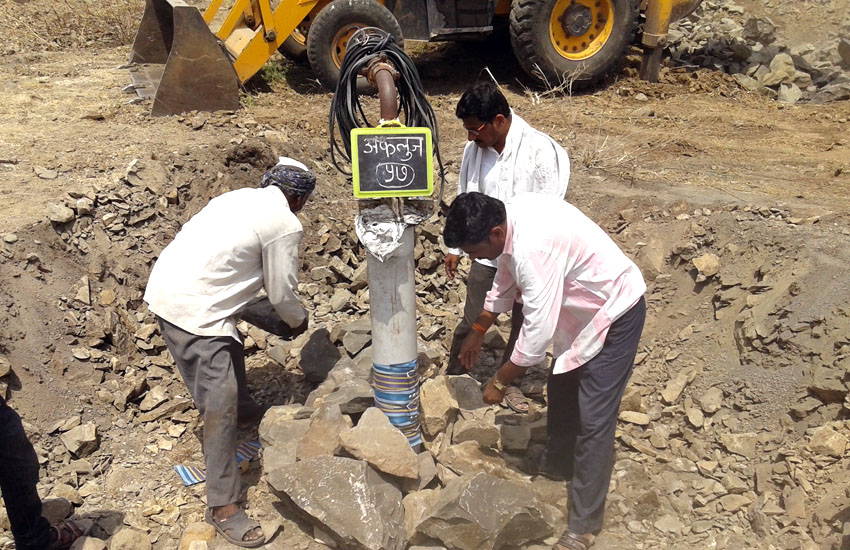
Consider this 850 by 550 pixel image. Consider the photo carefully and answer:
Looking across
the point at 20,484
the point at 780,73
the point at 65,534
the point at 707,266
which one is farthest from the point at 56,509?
the point at 780,73

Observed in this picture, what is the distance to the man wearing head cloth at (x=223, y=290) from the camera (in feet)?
10.9

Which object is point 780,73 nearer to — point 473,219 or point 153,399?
point 473,219

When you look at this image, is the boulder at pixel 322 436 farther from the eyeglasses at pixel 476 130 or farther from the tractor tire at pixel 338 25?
the tractor tire at pixel 338 25

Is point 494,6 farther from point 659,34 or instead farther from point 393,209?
point 393,209

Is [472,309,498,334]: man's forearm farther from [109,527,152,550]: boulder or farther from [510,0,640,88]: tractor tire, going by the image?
[510,0,640,88]: tractor tire

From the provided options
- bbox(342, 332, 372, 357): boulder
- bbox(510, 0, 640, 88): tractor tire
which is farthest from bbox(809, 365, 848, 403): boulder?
bbox(510, 0, 640, 88): tractor tire

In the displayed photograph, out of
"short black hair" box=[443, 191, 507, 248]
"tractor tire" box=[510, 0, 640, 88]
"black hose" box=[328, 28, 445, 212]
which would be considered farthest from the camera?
"tractor tire" box=[510, 0, 640, 88]

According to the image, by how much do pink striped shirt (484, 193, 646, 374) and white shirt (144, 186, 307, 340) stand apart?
1026 mm

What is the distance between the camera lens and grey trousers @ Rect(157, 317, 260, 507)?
339cm

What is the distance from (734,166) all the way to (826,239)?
7.11 ft

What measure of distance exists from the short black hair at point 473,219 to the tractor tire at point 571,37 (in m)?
5.86

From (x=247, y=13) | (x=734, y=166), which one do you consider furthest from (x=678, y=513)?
(x=247, y=13)

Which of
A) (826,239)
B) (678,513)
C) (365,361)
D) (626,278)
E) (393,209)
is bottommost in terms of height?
(678,513)

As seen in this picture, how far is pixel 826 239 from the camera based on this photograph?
14.8 ft
